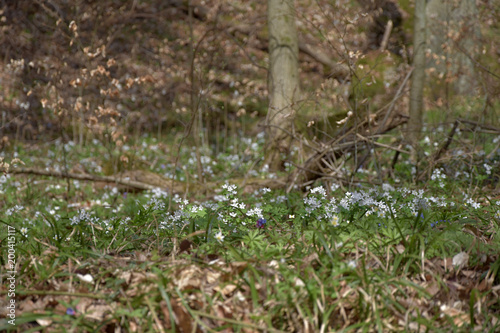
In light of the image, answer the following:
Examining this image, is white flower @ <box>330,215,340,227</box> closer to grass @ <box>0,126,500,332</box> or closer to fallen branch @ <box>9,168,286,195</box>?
grass @ <box>0,126,500,332</box>

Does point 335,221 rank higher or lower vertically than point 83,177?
higher

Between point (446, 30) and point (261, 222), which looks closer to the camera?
point (261, 222)

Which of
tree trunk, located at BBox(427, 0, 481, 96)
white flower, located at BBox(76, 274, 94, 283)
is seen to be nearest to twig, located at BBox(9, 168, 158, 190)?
white flower, located at BBox(76, 274, 94, 283)

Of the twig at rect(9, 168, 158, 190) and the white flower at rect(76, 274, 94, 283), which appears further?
the twig at rect(9, 168, 158, 190)

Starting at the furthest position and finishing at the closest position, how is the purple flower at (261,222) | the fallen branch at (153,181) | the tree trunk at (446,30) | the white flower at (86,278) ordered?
the tree trunk at (446,30) → the fallen branch at (153,181) → the purple flower at (261,222) → the white flower at (86,278)

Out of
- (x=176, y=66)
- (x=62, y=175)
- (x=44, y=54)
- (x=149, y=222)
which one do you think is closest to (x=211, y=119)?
(x=176, y=66)

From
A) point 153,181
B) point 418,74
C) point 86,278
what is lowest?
point 153,181

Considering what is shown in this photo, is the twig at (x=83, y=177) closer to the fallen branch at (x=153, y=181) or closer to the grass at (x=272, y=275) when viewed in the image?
the fallen branch at (x=153, y=181)

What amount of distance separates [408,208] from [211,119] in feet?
27.2

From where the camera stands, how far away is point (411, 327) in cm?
228

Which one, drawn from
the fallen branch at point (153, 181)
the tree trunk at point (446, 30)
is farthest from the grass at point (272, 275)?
the tree trunk at point (446, 30)

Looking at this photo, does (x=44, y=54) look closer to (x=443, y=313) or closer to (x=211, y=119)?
(x=211, y=119)

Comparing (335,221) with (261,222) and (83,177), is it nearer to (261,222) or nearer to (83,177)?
(261,222)

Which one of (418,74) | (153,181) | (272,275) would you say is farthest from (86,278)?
(418,74)
